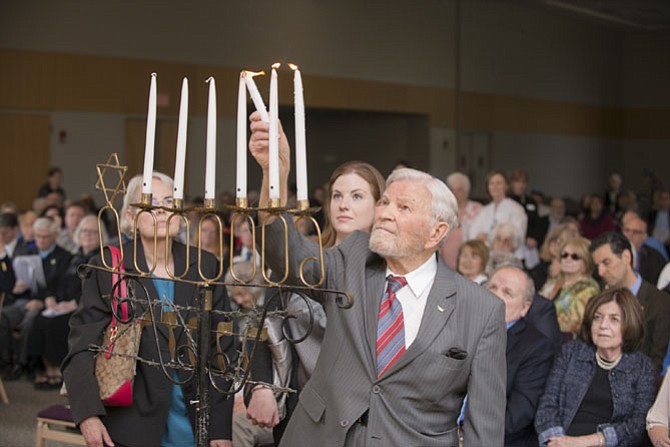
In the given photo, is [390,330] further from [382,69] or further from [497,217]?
[382,69]

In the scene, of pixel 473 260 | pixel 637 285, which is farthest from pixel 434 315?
pixel 473 260

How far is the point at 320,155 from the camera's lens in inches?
707

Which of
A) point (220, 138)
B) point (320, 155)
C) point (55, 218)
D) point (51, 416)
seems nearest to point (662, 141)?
point (320, 155)

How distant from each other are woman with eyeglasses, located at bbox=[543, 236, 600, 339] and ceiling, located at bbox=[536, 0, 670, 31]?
1252 cm

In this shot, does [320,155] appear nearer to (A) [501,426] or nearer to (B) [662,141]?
(B) [662,141]

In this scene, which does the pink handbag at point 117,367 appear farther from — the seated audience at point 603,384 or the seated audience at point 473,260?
the seated audience at point 473,260

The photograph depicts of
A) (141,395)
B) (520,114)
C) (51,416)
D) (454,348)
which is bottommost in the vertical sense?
(51,416)

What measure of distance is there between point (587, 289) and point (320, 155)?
12224mm

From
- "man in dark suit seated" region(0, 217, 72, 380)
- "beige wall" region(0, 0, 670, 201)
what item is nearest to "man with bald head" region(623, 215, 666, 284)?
"beige wall" region(0, 0, 670, 201)

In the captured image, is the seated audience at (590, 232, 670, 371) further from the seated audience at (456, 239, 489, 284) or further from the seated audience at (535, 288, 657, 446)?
the seated audience at (456, 239, 489, 284)

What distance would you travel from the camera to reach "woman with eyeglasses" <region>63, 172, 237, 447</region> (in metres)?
2.98

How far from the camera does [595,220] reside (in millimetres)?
12406

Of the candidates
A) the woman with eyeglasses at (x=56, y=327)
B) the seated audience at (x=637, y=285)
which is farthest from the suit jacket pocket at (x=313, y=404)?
the woman with eyeglasses at (x=56, y=327)

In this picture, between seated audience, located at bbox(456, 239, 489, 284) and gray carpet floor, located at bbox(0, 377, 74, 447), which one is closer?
gray carpet floor, located at bbox(0, 377, 74, 447)
